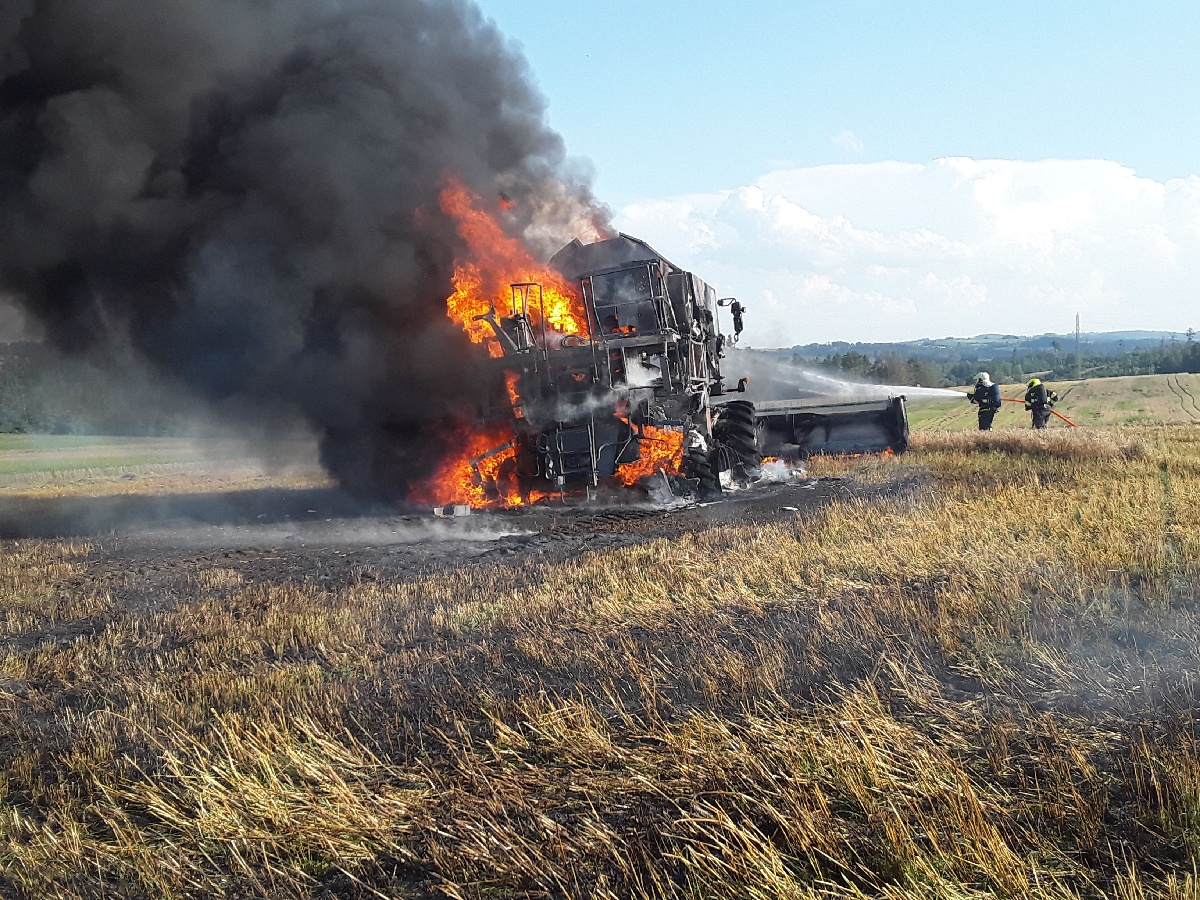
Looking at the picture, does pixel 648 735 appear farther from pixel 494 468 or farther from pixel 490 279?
pixel 490 279

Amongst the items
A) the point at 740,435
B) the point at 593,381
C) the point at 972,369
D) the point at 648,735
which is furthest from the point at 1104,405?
the point at 972,369

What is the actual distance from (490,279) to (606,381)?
9.96 ft

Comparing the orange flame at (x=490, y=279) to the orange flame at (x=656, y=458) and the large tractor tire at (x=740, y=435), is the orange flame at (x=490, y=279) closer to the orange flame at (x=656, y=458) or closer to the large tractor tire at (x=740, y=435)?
the orange flame at (x=656, y=458)

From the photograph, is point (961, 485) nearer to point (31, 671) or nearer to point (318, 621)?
→ point (318, 621)

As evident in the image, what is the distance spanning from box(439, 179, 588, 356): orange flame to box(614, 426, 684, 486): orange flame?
2.09 m

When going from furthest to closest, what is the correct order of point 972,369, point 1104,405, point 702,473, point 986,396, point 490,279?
point 972,369 < point 1104,405 < point 986,396 < point 490,279 < point 702,473

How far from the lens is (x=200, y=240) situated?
15.3 meters

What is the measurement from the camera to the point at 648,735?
4.31 m

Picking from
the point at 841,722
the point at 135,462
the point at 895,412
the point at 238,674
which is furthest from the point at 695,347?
the point at 135,462

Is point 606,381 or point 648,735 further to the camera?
point 606,381

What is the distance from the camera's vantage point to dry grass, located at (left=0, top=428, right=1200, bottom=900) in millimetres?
3223

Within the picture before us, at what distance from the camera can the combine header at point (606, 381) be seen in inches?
540

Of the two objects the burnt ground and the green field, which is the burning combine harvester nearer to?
the burnt ground

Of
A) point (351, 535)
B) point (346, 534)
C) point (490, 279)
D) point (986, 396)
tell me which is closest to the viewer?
point (351, 535)
